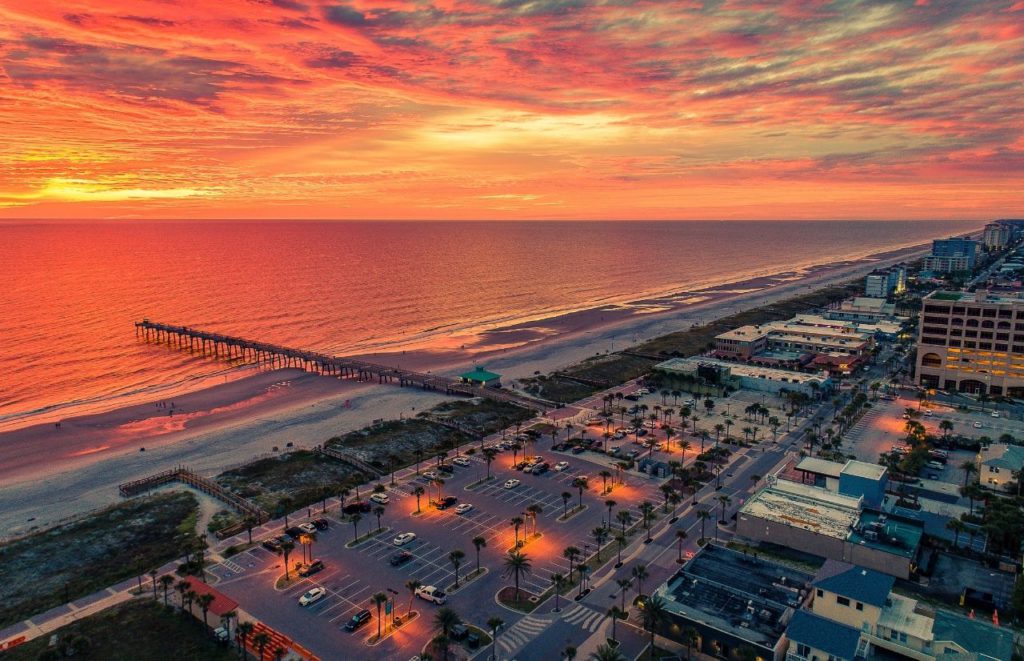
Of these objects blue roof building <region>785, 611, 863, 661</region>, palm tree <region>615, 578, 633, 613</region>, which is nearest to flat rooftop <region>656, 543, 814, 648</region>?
blue roof building <region>785, 611, 863, 661</region>

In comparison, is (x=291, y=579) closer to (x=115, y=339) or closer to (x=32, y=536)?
(x=32, y=536)

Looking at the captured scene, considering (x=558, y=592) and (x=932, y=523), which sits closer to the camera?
(x=558, y=592)

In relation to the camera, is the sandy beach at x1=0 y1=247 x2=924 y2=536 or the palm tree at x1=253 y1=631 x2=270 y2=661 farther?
the sandy beach at x1=0 y1=247 x2=924 y2=536

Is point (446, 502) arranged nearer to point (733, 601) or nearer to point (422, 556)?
point (422, 556)

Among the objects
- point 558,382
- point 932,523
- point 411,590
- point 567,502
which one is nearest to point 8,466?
point 411,590

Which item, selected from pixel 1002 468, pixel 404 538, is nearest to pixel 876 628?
→ pixel 404 538

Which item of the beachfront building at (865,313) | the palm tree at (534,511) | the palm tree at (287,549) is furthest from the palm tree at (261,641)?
the beachfront building at (865,313)

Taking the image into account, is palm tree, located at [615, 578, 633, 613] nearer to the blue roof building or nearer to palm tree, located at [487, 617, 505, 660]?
palm tree, located at [487, 617, 505, 660]
